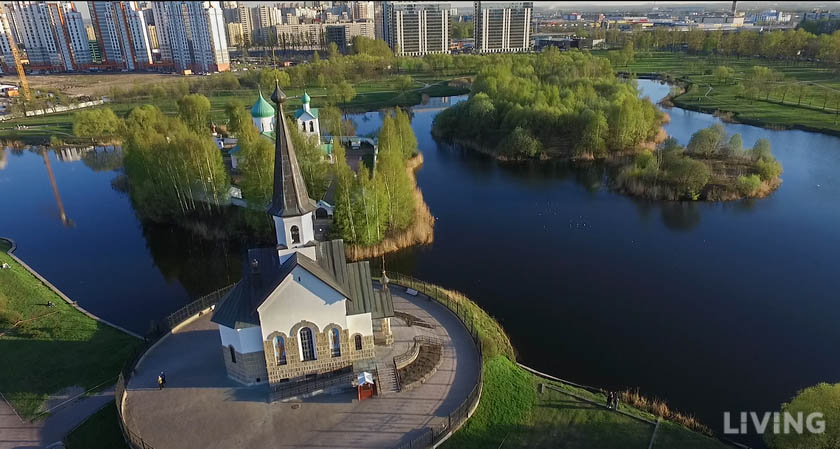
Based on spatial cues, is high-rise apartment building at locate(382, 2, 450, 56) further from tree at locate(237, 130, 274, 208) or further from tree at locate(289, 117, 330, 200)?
tree at locate(237, 130, 274, 208)

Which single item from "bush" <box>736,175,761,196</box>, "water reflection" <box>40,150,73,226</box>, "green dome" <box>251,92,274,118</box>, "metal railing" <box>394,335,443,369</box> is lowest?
"water reflection" <box>40,150,73,226</box>

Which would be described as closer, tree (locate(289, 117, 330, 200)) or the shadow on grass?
the shadow on grass

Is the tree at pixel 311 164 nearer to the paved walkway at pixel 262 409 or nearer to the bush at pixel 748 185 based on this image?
the paved walkway at pixel 262 409

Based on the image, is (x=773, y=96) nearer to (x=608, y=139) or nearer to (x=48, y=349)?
(x=608, y=139)

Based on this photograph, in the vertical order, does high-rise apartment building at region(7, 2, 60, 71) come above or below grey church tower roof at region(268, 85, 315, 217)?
above

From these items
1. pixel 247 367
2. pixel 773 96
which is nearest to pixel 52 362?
pixel 247 367

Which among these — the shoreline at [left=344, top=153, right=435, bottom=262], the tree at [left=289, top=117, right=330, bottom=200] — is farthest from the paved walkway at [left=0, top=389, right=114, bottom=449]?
the tree at [left=289, top=117, right=330, bottom=200]
